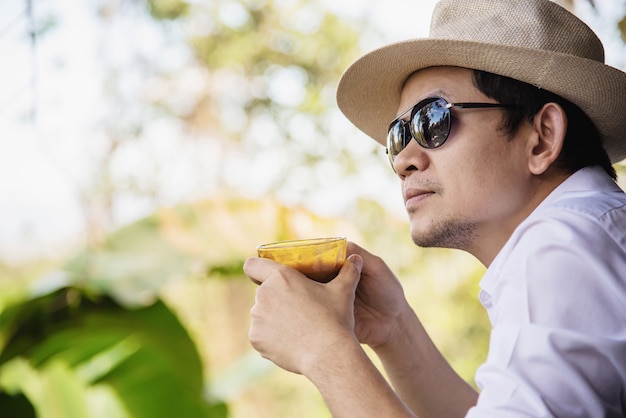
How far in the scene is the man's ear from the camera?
1.61m

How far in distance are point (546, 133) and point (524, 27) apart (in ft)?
0.83

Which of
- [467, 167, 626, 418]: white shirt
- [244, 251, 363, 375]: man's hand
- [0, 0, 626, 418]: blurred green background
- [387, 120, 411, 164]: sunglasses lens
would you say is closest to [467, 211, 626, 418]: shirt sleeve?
[467, 167, 626, 418]: white shirt

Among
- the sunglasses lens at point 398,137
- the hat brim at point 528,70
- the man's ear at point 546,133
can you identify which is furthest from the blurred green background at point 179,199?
the sunglasses lens at point 398,137

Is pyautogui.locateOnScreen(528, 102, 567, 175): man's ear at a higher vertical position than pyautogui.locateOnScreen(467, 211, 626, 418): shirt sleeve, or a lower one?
higher

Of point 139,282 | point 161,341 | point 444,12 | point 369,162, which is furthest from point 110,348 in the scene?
point 369,162

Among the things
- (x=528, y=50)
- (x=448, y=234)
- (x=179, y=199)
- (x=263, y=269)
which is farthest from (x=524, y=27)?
(x=179, y=199)

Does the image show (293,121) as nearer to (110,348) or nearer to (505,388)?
(110,348)

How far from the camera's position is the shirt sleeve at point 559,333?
113 cm

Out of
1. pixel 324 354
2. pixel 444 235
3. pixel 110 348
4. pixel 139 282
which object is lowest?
pixel 110 348

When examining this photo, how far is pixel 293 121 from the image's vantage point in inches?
284

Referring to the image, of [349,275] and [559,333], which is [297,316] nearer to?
[349,275]

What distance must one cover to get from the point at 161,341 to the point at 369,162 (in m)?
3.53

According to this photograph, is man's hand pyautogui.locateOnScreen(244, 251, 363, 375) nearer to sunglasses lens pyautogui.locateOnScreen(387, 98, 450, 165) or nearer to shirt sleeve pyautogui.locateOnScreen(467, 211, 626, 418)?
shirt sleeve pyautogui.locateOnScreen(467, 211, 626, 418)

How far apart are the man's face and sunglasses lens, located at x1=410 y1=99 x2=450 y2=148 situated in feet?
0.05
